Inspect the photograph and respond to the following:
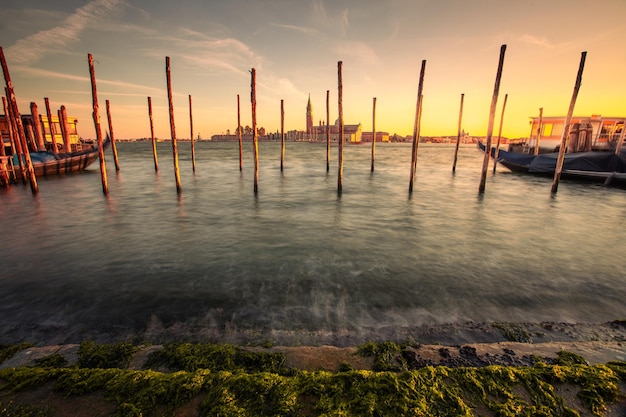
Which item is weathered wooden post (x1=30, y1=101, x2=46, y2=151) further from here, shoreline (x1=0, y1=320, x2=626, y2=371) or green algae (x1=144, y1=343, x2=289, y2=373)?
green algae (x1=144, y1=343, x2=289, y2=373)

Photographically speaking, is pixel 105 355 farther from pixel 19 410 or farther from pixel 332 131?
pixel 332 131

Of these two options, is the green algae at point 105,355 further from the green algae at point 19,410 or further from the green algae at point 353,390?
the green algae at point 19,410

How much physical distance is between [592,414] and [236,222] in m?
9.83

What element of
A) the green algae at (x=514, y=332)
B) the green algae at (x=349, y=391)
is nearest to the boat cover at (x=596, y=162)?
the green algae at (x=514, y=332)

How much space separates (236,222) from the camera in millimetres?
10266

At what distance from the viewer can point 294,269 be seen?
611 centimetres

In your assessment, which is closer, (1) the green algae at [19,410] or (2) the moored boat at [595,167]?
(1) the green algae at [19,410]

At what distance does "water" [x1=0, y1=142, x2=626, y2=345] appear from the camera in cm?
410

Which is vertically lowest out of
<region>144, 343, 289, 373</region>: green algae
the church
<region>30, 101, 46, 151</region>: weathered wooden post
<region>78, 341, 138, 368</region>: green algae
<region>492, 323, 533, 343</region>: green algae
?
<region>492, 323, 533, 343</region>: green algae

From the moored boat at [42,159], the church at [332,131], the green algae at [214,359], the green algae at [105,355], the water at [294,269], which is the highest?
the church at [332,131]

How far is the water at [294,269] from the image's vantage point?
410cm

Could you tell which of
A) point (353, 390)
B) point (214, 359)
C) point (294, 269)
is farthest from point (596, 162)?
point (214, 359)

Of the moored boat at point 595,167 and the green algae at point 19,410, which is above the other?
the moored boat at point 595,167

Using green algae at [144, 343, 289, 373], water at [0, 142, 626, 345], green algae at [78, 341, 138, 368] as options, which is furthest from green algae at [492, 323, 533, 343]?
green algae at [78, 341, 138, 368]
